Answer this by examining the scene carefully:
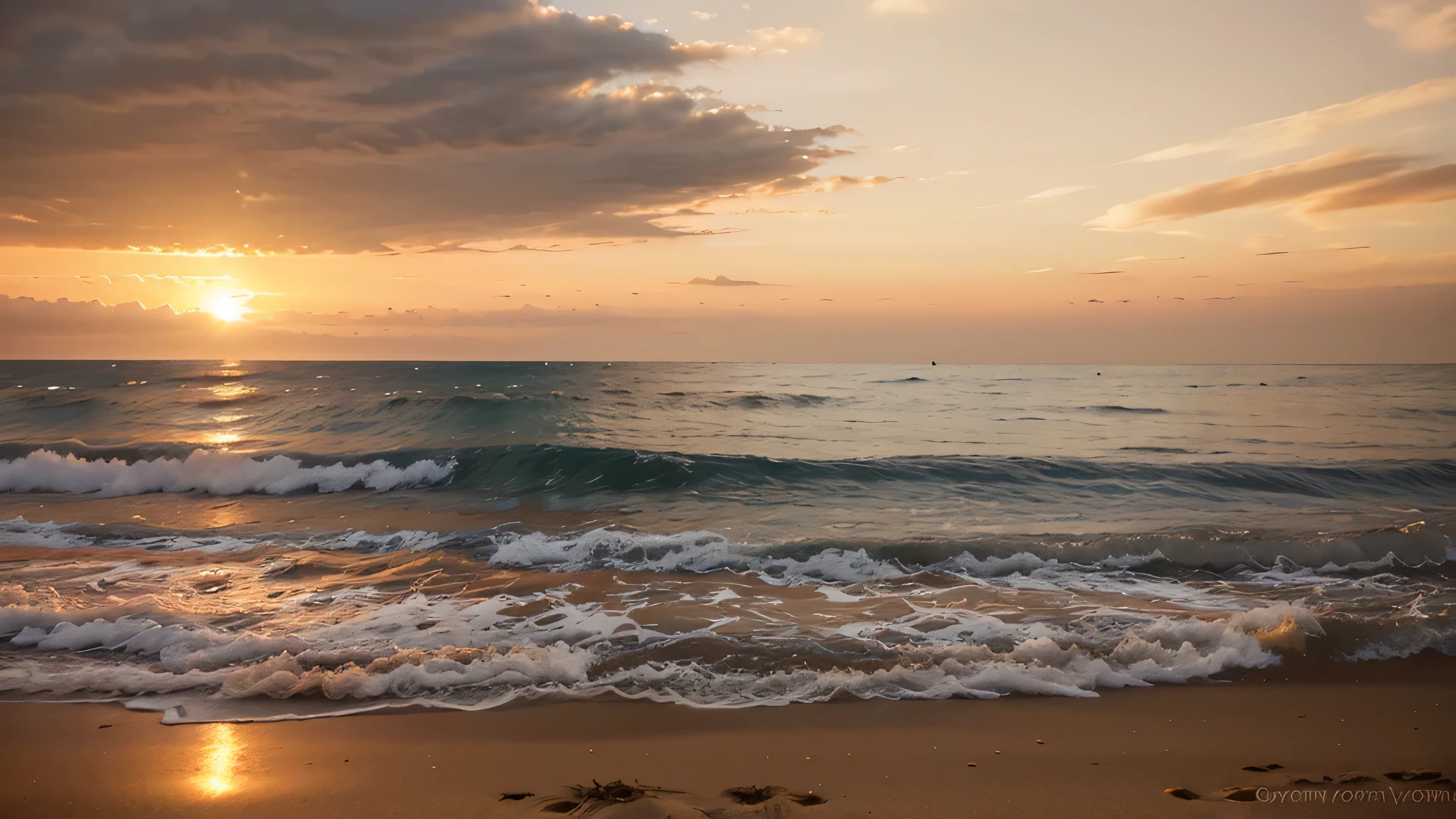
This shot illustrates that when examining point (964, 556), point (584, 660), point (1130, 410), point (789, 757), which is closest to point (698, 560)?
point (964, 556)

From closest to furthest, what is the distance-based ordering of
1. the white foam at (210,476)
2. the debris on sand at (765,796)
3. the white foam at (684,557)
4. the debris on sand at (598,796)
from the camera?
the debris on sand at (598,796) → the debris on sand at (765,796) → the white foam at (684,557) → the white foam at (210,476)

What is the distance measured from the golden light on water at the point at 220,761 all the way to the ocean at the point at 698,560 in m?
0.30

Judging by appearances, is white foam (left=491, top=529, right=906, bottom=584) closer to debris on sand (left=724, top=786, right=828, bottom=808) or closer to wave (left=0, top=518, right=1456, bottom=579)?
wave (left=0, top=518, right=1456, bottom=579)

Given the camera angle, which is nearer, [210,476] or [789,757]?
[789,757]

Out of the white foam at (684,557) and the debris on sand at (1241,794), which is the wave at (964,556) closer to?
the white foam at (684,557)

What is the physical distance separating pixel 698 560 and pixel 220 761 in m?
6.10

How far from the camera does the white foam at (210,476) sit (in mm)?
17172

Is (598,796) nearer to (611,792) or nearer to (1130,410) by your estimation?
(611,792)

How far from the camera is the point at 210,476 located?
17312mm

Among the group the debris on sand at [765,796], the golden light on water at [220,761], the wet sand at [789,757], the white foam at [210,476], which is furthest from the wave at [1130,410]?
the golden light on water at [220,761]

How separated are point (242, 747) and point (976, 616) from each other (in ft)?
20.3

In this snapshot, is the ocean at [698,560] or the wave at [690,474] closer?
the ocean at [698,560]

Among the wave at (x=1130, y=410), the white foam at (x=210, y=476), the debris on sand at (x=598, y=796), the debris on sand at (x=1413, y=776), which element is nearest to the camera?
the debris on sand at (x=598, y=796)

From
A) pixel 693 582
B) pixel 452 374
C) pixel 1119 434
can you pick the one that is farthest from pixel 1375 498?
pixel 452 374
